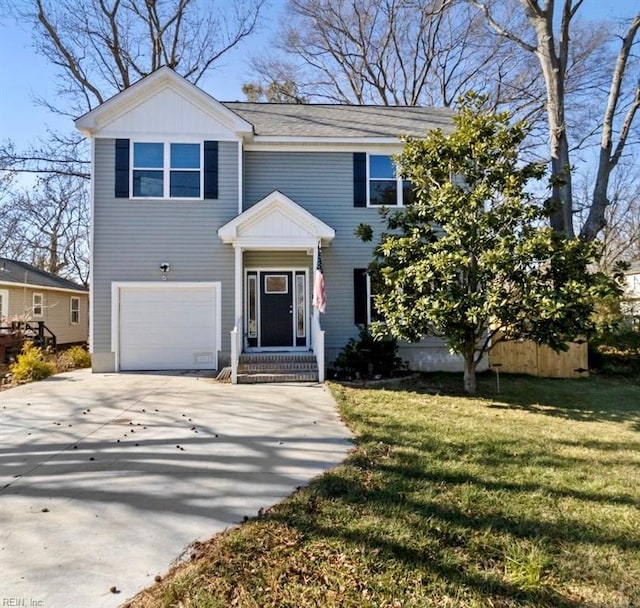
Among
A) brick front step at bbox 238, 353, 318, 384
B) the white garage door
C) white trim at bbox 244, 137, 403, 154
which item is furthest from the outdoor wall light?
white trim at bbox 244, 137, 403, 154

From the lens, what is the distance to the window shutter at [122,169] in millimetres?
10703

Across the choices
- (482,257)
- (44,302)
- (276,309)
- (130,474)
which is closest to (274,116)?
(276,309)

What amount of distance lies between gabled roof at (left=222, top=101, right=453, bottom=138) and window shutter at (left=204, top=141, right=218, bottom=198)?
4.39ft

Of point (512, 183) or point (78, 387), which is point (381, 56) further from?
point (78, 387)

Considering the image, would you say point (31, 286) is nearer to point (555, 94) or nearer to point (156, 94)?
point (156, 94)

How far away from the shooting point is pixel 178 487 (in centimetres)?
383

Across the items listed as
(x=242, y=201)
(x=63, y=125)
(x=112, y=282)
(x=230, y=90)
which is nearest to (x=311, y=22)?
(x=230, y=90)

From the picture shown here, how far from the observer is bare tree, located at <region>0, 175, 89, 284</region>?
25188 mm

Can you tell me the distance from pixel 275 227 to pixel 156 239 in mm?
3108

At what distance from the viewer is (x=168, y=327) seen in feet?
35.9

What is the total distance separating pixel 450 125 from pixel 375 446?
34.4ft

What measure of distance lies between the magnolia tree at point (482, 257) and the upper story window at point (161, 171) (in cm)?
568

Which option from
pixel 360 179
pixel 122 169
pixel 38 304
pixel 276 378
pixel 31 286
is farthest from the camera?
pixel 38 304

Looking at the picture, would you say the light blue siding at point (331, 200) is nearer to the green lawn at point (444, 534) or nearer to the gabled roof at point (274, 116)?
the gabled roof at point (274, 116)
